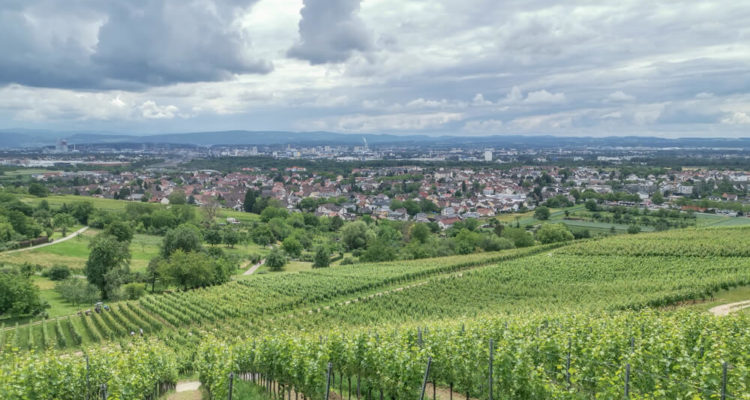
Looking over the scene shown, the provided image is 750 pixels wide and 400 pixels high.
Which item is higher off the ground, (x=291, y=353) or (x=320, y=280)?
(x=291, y=353)

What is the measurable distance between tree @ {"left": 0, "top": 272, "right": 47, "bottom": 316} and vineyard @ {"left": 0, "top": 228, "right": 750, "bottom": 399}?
217 cm

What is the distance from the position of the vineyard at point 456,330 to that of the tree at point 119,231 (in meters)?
30.5

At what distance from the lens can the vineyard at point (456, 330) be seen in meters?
11.6

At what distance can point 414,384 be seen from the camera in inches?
463

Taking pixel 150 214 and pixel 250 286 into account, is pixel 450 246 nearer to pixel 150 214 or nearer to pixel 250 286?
pixel 250 286

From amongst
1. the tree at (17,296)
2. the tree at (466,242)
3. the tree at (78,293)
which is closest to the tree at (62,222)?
the tree at (78,293)

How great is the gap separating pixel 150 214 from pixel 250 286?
60.0 m

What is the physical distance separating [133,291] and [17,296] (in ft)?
40.6

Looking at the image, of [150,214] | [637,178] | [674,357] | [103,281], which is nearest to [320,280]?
[103,281]

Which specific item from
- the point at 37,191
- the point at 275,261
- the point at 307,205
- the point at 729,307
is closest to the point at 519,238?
the point at 275,261

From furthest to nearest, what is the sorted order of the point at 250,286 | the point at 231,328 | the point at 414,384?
1. the point at 250,286
2. the point at 231,328
3. the point at 414,384

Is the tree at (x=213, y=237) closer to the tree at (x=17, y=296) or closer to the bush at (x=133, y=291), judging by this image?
the bush at (x=133, y=291)

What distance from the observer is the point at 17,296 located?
3466 cm

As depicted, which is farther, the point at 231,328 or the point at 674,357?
the point at 231,328
